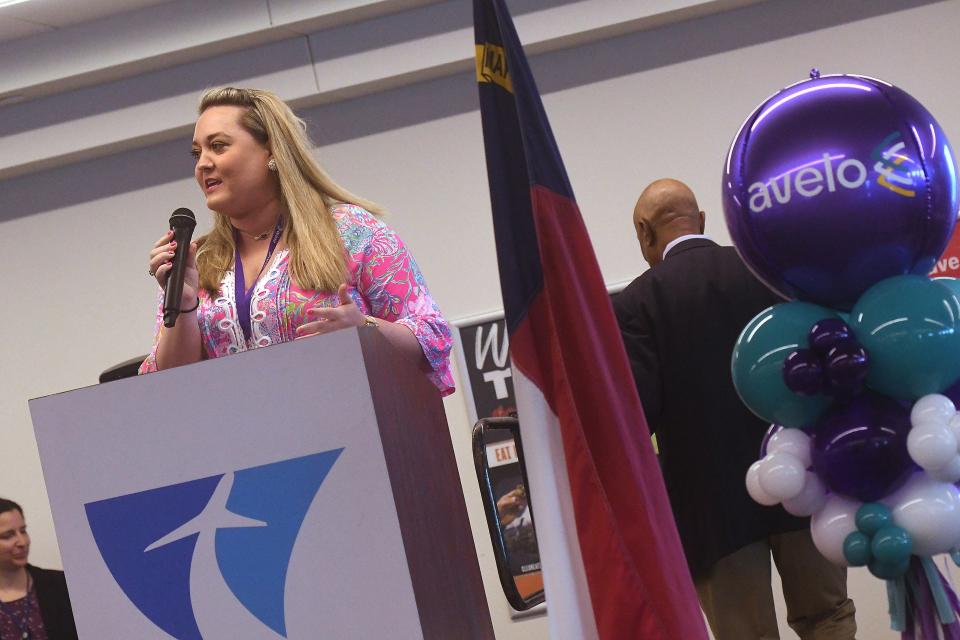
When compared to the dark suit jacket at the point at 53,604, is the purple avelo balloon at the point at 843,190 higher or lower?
higher

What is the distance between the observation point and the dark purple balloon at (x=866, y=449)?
1.47 m

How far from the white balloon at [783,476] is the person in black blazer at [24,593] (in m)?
3.64

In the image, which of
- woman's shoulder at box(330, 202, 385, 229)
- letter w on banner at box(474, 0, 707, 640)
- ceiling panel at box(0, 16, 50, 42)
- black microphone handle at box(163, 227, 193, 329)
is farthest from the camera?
ceiling panel at box(0, 16, 50, 42)

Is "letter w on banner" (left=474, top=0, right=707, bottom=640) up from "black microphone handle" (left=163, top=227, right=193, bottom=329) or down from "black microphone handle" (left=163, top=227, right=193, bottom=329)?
down

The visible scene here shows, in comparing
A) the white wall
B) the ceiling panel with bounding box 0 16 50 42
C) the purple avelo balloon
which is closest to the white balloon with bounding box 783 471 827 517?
the purple avelo balloon

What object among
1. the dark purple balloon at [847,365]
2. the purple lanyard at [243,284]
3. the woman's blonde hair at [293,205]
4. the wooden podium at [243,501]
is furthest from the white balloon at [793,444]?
the purple lanyard at [243,284]

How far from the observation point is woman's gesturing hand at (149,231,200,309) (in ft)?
6.00

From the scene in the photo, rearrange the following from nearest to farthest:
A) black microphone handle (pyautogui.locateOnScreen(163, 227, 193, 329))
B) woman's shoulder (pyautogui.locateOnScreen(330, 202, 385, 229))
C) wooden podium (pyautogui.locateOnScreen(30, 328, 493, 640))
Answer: wooden podium (pyautogui.locateOnScreen(30, 328, 493, 640)) < black microphone handle (pyautogui.locateOnScreen(163, 227, 193, 329)) < woman's shoulder (pyautogui.locateOnScreen(330, 202, 385, 229))

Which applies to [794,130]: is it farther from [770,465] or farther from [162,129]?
[162,129]

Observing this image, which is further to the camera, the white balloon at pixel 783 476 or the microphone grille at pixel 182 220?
the microphone grille at pixel 182 220

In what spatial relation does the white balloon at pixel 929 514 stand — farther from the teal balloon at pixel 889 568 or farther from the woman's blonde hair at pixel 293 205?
the woman's blonde hair at pixel 293 205

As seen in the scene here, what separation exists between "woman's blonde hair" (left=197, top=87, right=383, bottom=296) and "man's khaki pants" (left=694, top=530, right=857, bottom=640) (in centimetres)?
144

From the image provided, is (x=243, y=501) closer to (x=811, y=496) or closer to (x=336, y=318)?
(x=336, y=318)

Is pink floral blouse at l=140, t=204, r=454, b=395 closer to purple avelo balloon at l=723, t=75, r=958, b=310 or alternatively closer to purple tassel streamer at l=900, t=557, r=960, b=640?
purple avelo balloon at l=723, t=75, r=958, b=310
